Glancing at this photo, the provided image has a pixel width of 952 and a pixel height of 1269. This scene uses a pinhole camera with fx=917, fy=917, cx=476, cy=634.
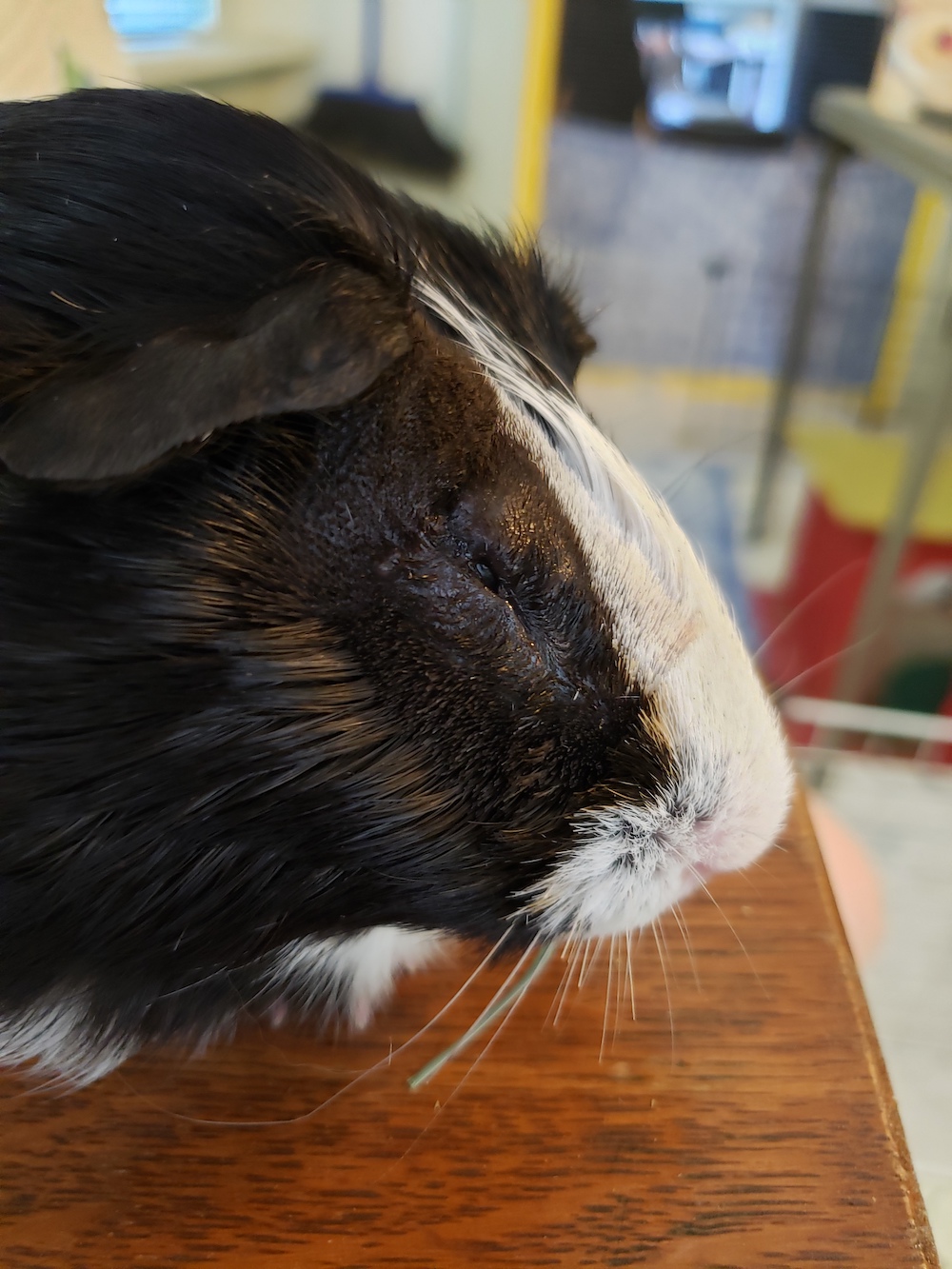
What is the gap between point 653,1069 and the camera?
469mm

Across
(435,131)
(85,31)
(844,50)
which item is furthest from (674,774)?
(844,50)

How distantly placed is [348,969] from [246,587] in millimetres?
227

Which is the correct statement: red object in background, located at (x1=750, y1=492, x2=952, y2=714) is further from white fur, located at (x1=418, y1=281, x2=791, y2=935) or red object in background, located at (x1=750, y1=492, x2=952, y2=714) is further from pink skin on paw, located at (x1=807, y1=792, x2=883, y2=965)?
white fur, located at (x1=418, y1=281, x2=791, y2=935)

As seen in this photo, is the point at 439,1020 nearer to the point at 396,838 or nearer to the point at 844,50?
the point at 396,838

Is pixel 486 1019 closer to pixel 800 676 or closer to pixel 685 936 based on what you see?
pixel 685 936

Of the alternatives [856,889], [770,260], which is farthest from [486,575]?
[770,260]

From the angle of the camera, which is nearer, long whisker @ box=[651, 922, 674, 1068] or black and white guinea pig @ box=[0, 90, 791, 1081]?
black and white guinea pig @ box=[0, 90, 791, 1081]

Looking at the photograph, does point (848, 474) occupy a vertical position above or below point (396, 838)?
below

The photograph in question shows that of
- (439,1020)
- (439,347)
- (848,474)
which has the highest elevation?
(439,347)

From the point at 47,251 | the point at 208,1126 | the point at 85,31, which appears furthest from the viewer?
the point at 85,31

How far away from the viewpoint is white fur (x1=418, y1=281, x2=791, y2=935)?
14.5 inches

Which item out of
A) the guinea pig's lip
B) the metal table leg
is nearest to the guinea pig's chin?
the guinea pig's lip

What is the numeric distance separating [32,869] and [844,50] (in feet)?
5.47

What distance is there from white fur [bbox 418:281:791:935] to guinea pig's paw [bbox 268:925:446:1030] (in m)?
0.10
